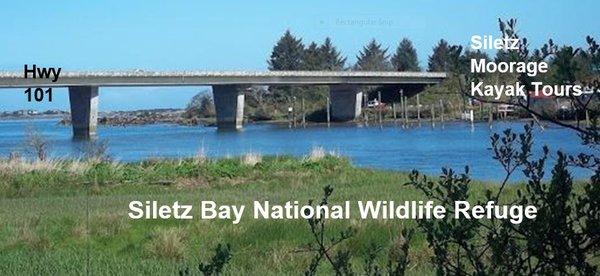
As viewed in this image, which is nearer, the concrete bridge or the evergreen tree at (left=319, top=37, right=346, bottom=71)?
the concrete bridge

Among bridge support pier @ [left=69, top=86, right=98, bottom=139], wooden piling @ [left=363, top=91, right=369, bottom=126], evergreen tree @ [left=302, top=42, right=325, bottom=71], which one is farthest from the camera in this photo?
evergreen tree @ [left=302, top=42, right=325, bottom=71]

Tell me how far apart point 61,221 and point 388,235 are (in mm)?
4947

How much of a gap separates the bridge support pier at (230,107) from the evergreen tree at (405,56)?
1645 inches

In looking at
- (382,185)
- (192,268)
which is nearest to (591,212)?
(192,268)

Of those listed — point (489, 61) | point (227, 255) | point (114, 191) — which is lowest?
point (114, 191)

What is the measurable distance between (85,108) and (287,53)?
168 feet

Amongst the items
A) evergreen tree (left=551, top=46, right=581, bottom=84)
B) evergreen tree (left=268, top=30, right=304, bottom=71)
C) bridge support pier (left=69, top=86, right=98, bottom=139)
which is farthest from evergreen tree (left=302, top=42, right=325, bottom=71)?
evergreen tree (left=551, top=46, right=581, bottom=84)

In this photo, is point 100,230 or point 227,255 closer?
point 227,255

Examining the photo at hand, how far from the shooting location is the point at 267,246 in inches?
472

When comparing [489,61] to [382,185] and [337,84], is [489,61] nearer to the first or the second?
[382,185]

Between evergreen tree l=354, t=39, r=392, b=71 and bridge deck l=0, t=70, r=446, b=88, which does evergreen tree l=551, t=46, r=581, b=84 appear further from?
evergreen tree l=354, t=39, r=392, b=71

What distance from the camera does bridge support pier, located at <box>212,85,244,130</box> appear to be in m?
82.5

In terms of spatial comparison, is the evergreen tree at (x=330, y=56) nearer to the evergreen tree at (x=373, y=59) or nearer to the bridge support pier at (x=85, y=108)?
the evergreen tree at (x=373, y=59)

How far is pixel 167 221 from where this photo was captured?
554 inches
